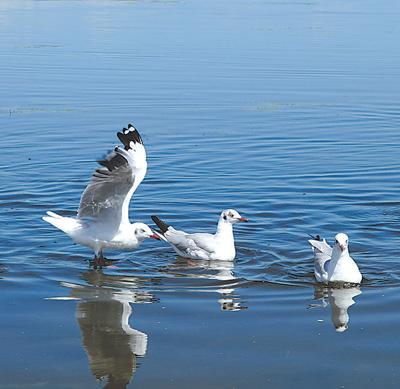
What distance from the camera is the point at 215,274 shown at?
10.7m

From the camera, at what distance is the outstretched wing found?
9.71 metres

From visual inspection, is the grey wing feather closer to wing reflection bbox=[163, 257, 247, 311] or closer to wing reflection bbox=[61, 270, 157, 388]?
wing reflection bbox=[61, 270, 157, 388]

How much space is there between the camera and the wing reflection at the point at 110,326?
7296mm

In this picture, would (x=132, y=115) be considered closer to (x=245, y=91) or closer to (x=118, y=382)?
(x=245, y=91)

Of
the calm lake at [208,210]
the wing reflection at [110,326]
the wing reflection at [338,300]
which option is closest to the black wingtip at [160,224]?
the calm lake at [208,210]

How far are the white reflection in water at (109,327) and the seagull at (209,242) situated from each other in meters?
1.40

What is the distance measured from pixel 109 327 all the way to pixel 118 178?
219 cm

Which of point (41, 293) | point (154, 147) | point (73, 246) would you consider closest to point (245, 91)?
point (154, 147)

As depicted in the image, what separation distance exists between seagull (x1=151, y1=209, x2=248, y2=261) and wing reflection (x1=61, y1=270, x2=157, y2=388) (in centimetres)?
142

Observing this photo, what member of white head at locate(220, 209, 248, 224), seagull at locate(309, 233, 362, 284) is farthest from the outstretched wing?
seagull at locate(309, 233, 362, 284)

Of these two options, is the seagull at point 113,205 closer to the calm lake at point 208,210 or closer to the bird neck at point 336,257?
the calm lake at point 208,210

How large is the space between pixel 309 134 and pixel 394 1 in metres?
53.9

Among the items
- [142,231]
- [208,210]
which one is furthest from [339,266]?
[208,210]

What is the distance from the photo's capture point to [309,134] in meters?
19.7
